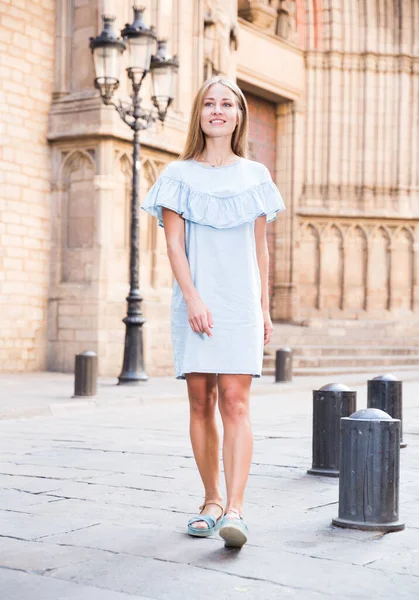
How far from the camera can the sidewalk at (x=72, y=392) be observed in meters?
11.4

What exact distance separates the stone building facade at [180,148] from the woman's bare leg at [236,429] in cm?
1255

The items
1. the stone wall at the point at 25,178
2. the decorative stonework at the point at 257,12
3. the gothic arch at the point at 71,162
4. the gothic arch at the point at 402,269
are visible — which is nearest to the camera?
the stone wall at the point at 25,178

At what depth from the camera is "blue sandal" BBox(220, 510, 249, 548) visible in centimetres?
421

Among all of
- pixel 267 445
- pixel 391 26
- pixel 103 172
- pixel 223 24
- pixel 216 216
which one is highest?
pixel 391 26

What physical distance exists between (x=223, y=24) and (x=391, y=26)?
756 centimetres

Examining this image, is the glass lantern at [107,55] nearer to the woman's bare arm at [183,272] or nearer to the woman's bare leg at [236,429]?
the woman's bare arm at [183,272]

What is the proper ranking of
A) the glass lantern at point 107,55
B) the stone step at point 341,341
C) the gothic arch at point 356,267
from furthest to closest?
the gothic arch at point 356,267 → the stone step at point 341,341 → the glass lantern at point 107,55

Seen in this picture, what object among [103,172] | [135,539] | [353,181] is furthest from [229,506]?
[353,181]

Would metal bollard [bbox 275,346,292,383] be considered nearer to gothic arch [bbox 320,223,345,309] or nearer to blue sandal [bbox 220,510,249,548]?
gothic arch [bbox 320,223,345,309]

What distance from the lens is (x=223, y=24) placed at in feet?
68.5

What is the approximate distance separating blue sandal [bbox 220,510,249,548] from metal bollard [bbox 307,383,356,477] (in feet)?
8.07

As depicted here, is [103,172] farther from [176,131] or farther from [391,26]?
[391,26]

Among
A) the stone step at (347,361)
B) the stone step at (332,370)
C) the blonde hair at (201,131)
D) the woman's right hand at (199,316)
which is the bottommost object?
the stone step at (332,370)

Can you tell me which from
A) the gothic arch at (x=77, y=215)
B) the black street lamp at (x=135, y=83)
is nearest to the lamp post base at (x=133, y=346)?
the black street lamp at (x=135, y=83)
